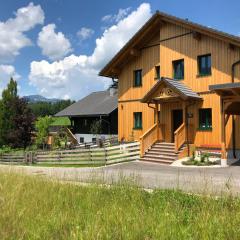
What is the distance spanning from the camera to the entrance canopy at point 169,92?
21891 millimetres

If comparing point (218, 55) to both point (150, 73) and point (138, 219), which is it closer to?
point (150, 73)

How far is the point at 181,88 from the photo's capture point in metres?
22.2

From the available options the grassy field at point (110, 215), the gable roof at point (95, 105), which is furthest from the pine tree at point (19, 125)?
the grassy field at point (110, 215)

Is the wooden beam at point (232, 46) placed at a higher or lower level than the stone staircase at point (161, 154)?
higher

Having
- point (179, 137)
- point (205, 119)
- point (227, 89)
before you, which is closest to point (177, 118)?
point (205, 119)

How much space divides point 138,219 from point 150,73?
21238 mm

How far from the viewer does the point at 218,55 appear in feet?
71.1

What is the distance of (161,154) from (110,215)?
638 inches

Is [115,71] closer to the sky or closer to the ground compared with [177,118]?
closer to the sky

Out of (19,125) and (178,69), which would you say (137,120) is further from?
(19,125)

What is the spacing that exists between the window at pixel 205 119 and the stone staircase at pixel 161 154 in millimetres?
1805

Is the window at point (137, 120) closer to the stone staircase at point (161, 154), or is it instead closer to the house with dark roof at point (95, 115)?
the stone staircase at point (161, 154)

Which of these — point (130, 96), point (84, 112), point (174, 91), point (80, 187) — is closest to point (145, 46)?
point (130, 96)

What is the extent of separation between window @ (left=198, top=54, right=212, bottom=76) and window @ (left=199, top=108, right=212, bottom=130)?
208 centimetres
